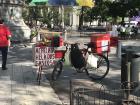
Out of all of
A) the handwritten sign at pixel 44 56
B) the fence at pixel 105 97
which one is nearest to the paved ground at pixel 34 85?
the fence at pixel 105 97

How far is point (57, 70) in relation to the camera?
12617mm

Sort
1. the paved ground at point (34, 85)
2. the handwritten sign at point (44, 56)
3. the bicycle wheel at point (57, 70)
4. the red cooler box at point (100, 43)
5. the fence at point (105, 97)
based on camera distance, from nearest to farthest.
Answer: the fence at point (105, 97)
the paved ground at point (34, 85)
the handwritten sign at point (44, 56)
the bicycle wheel at point (57, 70)
the red cooler box at point (100, 43)

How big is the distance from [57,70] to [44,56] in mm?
1007

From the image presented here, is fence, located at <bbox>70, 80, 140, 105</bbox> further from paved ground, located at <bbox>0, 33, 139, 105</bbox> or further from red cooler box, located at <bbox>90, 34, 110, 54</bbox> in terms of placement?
red cooler box, located at <bbox>90, 34, 110, 54</bbox>

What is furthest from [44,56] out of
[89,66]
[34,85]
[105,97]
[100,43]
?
[105,97]

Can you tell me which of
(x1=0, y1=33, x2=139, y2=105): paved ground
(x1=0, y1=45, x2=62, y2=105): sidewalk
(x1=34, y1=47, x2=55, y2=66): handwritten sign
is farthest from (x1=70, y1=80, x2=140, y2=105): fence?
(x1=34, y1=47, x2=55, y2=66): handwritten sign

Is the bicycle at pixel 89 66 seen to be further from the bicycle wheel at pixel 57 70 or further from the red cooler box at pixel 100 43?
the red cooler box at pixel 100 43

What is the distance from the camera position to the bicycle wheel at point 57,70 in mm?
12373

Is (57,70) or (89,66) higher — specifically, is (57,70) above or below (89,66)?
below

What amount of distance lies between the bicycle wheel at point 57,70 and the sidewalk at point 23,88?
0.26m

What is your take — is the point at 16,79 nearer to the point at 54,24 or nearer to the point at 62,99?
the point at 62,99

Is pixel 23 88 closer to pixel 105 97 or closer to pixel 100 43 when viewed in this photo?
pixel 105 97

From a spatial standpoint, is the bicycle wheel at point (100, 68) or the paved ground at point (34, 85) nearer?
the paved ground at point (34, 85)

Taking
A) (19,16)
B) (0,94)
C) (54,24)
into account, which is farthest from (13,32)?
(54,24)
